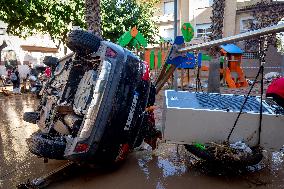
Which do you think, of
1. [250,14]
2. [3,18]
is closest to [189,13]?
[250,14]

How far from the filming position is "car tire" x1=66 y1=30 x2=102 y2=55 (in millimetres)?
4176

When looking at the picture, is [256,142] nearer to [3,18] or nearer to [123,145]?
[123,145]

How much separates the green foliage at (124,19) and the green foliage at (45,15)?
8.06 ft

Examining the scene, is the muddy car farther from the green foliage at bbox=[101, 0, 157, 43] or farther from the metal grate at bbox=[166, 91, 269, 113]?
the green foliage at bbox=[101, 0, 157, 43]

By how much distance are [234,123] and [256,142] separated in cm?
37

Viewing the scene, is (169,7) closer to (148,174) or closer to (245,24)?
(245,24)

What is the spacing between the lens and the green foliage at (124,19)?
70.3ft

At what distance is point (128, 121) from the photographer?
4.02 m

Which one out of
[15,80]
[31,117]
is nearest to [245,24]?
[15,80]

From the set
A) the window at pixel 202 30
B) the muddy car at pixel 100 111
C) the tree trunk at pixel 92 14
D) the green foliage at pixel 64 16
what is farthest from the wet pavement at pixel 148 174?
the window at pixel 202 30

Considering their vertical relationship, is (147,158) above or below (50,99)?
below

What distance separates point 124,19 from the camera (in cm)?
2239

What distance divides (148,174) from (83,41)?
202 centimetres

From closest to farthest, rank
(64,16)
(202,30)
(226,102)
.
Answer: (226,102), (64,16), (202,30)
